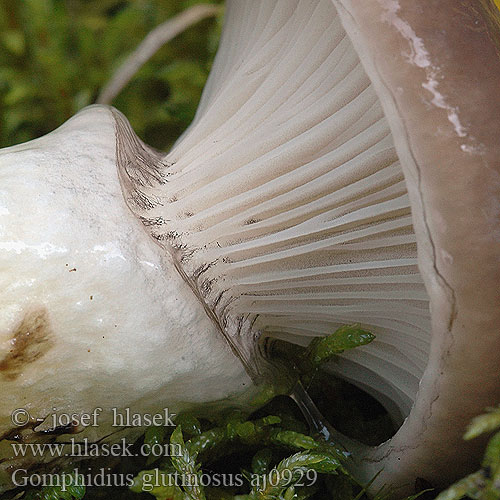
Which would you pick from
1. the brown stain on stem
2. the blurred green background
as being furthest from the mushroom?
the blurred green background

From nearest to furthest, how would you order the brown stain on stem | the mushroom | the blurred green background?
the mushroom < the brown stain on stem < the blurred green background

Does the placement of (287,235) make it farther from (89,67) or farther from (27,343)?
(89,67)

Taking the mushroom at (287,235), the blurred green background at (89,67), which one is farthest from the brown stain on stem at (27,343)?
the blurred green background at (89,67)

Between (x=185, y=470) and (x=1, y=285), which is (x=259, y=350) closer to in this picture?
(x=185, y=470)

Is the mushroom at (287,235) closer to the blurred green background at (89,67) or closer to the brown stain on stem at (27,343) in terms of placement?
the brown stain on stem at (27,343)

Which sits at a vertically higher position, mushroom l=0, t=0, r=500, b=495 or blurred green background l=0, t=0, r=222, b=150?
blurred green background l=0, t=0, r=222, b=150

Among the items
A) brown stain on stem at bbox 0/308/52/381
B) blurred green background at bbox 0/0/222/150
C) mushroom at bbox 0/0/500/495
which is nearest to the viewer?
mushroom at bbox 0/0/500/495

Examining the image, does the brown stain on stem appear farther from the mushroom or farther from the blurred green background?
the blurred green background
